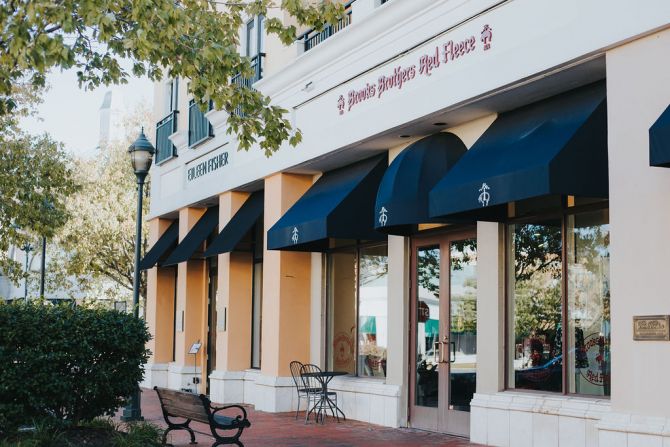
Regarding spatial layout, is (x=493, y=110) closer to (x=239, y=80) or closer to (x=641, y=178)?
(x=641, y=178)

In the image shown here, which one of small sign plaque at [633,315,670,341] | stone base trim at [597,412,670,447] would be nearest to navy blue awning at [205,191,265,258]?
stone base trim at [597,412,670,447]

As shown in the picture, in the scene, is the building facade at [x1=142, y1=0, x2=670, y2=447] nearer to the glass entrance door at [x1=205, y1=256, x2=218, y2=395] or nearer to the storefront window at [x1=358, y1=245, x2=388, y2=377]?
the storefront window at [x1=358, y1=245, x2=388, y2=377]

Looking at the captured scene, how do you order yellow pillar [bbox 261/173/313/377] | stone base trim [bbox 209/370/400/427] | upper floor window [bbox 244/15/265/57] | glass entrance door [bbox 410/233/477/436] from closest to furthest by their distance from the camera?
glass entrance door [bbox 410/233/477/436] → stone base trim [bbox 209/370/400/427] → yellow pillar [bbox 261/173/313/377] → upper floor window [bbox 244/15/265/57]

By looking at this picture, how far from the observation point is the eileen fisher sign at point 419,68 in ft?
38.5

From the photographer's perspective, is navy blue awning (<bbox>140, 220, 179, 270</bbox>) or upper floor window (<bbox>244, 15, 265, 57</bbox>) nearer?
upper floor window (<bbox>244, 15, 265, 57</bbox>)

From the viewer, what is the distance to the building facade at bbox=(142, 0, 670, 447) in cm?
912

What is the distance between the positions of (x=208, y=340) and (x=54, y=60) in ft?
45.8

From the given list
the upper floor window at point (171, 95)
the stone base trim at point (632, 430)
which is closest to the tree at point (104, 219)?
the upper floor window at point (171, 95)

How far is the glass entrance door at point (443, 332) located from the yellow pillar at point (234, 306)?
255 inches

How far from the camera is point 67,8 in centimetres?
925

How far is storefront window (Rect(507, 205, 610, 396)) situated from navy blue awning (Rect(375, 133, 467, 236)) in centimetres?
143

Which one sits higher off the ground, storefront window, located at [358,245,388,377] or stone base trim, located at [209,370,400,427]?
storefront window, located at [358,245,388,377]

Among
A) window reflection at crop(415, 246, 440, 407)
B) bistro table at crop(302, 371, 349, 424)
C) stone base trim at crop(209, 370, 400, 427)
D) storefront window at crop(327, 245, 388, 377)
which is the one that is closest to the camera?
window reflection at crop(415, 246, 440, 407)

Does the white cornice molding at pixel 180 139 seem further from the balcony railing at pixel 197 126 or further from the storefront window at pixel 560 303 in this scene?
the storefront window at pixel 560 303
